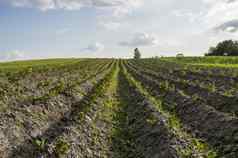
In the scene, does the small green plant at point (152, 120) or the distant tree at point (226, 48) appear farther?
the distant tree at point (226, 48)

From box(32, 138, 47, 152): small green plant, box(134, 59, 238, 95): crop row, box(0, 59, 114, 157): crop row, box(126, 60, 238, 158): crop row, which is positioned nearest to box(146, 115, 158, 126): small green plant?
box(126, 60, 238, 158): crop row

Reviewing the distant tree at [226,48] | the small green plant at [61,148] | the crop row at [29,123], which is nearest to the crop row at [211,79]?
the crop row at [29,123]

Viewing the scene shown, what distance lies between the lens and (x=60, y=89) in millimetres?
22594

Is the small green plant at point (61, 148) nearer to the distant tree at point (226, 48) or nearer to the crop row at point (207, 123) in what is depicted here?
the crop row at point (207, 123)

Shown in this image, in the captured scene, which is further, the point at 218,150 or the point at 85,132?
Answer: the point at 85,132

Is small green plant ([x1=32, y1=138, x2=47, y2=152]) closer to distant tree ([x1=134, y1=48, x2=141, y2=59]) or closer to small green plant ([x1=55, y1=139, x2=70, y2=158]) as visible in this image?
small green plant ([x1=55, y1=139, x2=70, y2=158])

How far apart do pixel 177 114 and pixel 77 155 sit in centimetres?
668

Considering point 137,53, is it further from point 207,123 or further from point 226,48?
point 207,123

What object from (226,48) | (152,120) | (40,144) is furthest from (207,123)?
(226,48)

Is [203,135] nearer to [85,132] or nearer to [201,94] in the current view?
[85,132]

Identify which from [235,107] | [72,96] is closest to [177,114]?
[235,107]

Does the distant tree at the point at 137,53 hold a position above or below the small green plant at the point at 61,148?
below

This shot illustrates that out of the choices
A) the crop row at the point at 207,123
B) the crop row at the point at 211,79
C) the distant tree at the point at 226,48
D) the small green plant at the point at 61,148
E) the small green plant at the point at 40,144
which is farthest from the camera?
the distant tree at the point at 226,48

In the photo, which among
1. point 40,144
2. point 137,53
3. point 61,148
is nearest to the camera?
point 61,148
